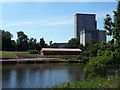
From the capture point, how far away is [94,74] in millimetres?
7484

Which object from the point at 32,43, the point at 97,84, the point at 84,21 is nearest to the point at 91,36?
the point at 84,21

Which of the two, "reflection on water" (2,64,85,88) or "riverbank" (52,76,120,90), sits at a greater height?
"riverbank" (52,76,120,90)

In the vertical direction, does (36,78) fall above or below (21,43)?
below

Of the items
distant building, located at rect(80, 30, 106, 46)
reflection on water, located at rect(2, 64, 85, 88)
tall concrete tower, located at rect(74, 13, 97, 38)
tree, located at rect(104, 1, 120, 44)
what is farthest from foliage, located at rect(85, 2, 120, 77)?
tall concrete tower, located at rect(74, 13, 97, 38)

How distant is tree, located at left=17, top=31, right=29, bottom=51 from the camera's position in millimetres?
56331

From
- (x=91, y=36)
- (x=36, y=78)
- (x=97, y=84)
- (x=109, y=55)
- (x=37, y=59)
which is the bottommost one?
(x=37, y=59)

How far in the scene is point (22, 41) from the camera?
5784 centimetres

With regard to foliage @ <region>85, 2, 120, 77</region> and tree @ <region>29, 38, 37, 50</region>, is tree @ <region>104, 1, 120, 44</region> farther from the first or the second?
tree @ <region>29, 38, 37, 50</region>

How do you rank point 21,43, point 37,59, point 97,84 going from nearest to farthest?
point 97,84
point 37,59
point 21,43

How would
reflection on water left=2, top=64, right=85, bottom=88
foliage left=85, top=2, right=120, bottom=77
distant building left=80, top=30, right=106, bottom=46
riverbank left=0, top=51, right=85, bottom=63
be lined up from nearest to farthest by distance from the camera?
1. foliage left=85, top=2, right=120, bottom=77
2. reflection on water left=2, top=64, right=85, bottom=88
3. riverbank left=0, top=51, right=85, bottom=63
4. distant building left=80, top=30, right=106, bottom=46

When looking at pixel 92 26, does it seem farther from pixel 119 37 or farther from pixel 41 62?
pixel 119 37

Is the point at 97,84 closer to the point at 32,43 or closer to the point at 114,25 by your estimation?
the point at 114,25

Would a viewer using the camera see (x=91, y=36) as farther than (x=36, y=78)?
Yes

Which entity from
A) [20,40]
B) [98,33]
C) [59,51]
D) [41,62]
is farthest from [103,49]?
[98,33]
